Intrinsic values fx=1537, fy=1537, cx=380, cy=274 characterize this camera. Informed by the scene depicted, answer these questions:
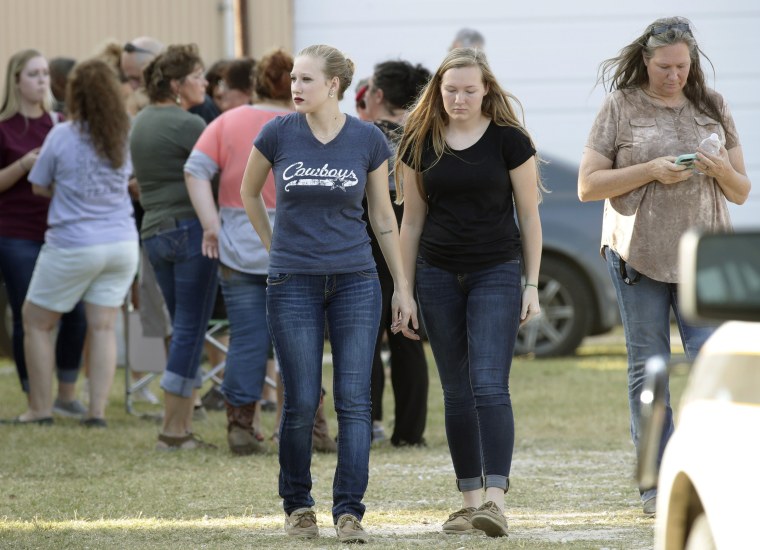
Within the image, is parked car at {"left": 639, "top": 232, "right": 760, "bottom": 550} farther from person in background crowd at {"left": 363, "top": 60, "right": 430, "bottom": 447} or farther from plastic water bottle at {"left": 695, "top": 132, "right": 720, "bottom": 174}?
person in background crowd at {"left": 363, "top": 60, "right": 430, "bottom": 447}

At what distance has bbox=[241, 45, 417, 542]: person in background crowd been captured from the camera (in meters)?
5.36

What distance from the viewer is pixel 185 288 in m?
7.71

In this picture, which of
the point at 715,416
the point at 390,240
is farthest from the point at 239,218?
the point at 715,416

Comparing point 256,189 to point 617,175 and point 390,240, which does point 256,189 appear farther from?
point 617,175

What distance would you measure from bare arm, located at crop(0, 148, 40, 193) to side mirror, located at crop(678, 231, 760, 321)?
6.51m

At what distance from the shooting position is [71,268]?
8.53 meters

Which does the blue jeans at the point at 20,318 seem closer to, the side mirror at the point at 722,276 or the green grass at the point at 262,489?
the green grass at the point at 262,489

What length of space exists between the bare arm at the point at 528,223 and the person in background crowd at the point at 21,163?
397 centimetres

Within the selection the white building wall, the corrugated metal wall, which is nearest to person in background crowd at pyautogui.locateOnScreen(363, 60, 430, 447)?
the white building wall

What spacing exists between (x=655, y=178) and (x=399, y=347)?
260 cm

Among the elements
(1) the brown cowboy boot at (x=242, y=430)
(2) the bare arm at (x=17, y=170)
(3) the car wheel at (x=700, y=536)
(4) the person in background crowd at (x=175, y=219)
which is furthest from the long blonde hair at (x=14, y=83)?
(3) the car wheel at (x=700, y=536)

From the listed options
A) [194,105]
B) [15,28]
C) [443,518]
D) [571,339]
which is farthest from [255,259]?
[15,28]

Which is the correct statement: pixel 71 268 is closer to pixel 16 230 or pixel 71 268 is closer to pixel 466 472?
pixel 16 230

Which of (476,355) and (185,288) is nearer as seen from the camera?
(476,355)
